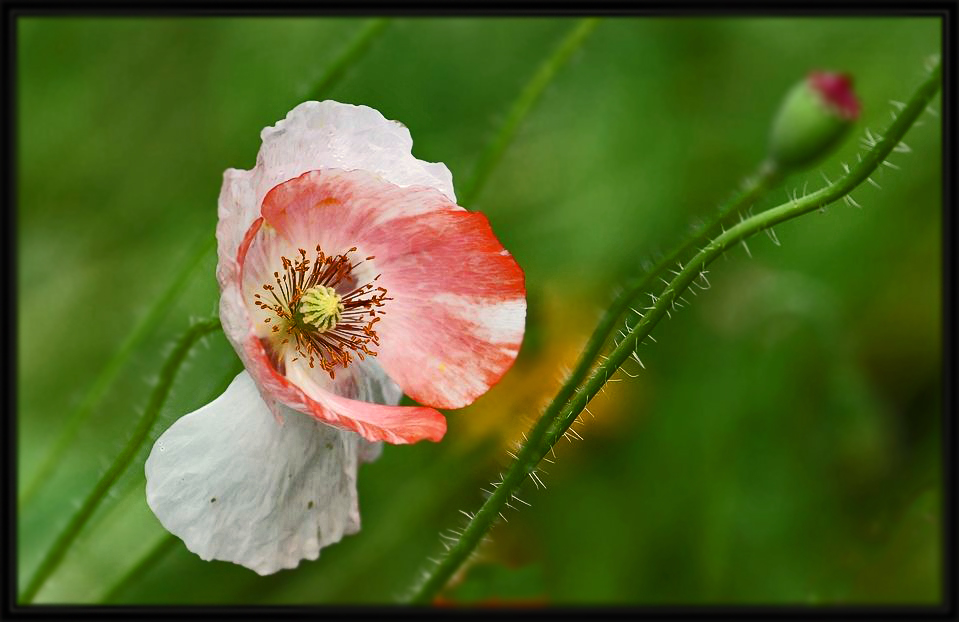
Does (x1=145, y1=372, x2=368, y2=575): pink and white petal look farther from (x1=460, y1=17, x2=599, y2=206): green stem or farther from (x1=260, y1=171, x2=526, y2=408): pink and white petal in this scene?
(x1=460, y1=17, x2=599, y2=206): green stem

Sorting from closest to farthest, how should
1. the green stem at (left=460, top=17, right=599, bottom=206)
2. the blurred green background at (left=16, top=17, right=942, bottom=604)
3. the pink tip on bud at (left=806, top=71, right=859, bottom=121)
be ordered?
the pink tip on bud at (left=806, top=71, right=859, bottom=121) < the green stem at (left=460, top=17, right=599, bottom=206) < the blurred green background at (left=16, top=17, right=942, bottom=604)

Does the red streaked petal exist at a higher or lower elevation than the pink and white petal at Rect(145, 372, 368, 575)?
higher

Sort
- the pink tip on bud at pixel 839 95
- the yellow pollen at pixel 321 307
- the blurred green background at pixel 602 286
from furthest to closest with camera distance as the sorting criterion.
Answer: the blurred green background at pixel 602 286, the yellow pollen at pixel 321 307, the pink tip on bud at pixel 839 95

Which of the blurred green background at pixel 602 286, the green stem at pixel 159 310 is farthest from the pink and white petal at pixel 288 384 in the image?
the blurred green background at pixel 602 286

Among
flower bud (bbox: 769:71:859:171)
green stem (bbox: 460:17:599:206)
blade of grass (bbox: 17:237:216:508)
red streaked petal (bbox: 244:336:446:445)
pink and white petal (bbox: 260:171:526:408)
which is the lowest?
blade of grass (bbox: 17:237:216:508)

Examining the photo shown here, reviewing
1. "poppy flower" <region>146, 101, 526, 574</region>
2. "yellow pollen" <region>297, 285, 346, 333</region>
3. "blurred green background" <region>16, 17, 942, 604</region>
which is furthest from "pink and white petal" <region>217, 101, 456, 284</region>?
"blurred green background" <region>16, 17, 942, 604</region>

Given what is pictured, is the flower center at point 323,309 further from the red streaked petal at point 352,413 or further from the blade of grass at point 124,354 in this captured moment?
the blade of grass at point 124,354

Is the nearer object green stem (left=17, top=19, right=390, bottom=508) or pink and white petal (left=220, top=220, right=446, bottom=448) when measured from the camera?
pink and white petal (left=220, top=220, right=446, bottom=448)
